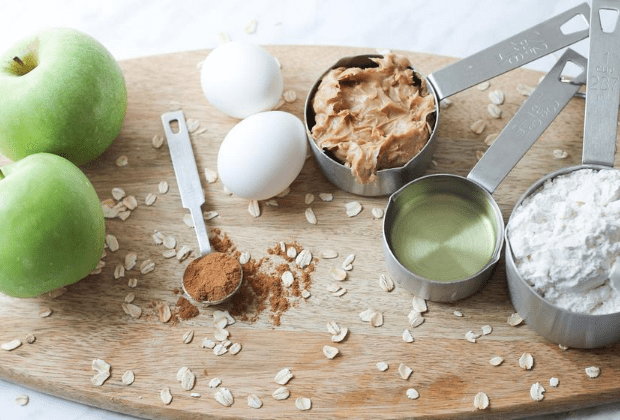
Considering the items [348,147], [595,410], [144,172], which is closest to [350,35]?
[348,147]

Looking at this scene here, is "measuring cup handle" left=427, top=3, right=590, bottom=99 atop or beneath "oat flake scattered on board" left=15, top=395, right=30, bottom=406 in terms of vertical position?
atop

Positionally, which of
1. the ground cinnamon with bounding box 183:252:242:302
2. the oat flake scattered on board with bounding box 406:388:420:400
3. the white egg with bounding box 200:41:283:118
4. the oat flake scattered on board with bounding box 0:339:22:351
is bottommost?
the oat flake scattered on board with bounding box 406:388:420:400

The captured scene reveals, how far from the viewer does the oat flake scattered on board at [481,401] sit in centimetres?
143

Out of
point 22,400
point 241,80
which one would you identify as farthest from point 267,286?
point 22,400

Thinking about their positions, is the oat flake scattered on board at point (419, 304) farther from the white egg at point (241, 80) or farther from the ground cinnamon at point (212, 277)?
the white egg at point (241, 80)

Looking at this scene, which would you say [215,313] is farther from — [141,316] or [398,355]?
[398,355]

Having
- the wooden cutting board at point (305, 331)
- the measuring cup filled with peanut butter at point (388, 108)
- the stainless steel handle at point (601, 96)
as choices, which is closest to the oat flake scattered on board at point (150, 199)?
the wooden cutting board at point (305, 331)

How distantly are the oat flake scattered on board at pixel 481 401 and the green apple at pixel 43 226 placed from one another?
0.85 m

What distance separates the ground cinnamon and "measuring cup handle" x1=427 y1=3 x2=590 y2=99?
2.02 feet

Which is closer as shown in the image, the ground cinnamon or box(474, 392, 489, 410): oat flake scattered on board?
box(474, 392, 489, 410): oat flake scattered on board

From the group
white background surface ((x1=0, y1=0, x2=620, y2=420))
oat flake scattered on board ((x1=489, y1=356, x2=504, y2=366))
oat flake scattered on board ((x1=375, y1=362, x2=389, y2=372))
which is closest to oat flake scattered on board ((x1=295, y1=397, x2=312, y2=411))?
oat flake scattered on board ((x1=375, y1=362, x2=389, y2=372))

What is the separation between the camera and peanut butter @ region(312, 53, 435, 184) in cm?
158

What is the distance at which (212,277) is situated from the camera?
156 centimetres

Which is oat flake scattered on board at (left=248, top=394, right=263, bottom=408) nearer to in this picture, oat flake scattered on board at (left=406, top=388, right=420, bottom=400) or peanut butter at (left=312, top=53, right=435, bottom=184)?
oat flake scattered on board at (left=406, top=388, right=420, bottom=400)
